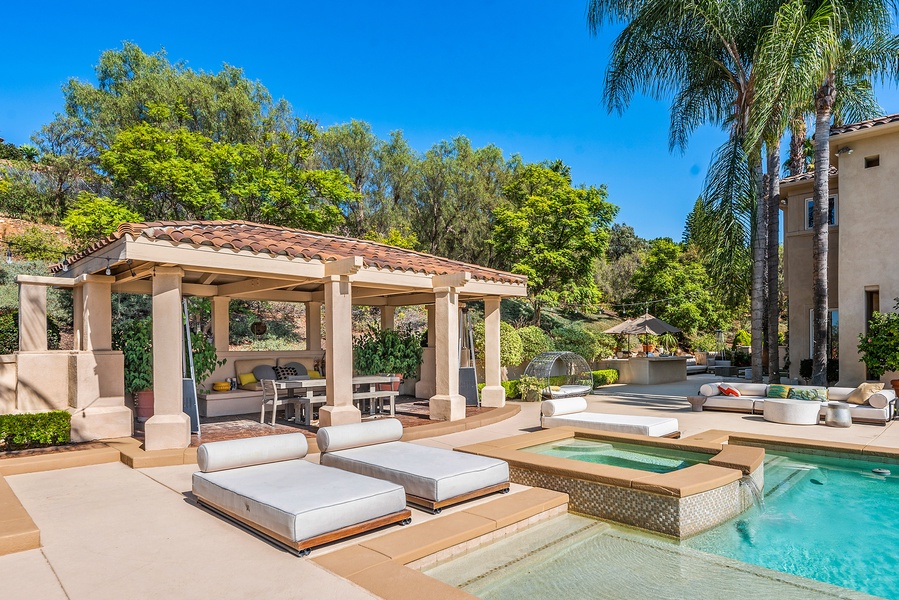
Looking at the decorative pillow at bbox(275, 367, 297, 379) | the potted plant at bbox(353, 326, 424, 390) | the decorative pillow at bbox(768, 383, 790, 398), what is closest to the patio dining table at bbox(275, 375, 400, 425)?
the decorative pillow at bbox(275, 367, 297, 379)

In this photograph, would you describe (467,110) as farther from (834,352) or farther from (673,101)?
(834,352)

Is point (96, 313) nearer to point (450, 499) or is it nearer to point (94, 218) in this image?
point (450, 499)

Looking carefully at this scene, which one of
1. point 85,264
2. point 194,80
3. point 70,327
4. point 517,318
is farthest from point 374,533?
point 517,318

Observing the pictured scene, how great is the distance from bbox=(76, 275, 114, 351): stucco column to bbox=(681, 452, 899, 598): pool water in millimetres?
9948

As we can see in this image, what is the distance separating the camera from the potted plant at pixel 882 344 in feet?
44.1

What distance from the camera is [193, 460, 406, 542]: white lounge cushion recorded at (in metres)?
4.69

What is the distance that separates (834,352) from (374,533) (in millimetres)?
17839

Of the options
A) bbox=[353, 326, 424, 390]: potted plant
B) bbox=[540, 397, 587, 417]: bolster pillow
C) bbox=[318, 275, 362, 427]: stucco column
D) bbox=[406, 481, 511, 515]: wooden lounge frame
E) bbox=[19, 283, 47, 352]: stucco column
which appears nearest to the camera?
bbox=[406, 481, 511, 515]: wooden lounge frame

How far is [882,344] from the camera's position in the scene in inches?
537

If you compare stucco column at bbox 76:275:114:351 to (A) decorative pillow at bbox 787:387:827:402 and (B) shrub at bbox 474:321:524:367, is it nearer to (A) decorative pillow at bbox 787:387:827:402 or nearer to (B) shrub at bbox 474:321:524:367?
(B) shrub at bbox 474:321:524:367

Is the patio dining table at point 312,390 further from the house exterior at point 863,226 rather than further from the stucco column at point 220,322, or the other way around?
the house exterior at point 863,226

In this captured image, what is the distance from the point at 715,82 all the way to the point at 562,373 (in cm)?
1091

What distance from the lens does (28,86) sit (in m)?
25.0

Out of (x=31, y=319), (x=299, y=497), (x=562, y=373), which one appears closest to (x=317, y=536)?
(x=299, y=497)
